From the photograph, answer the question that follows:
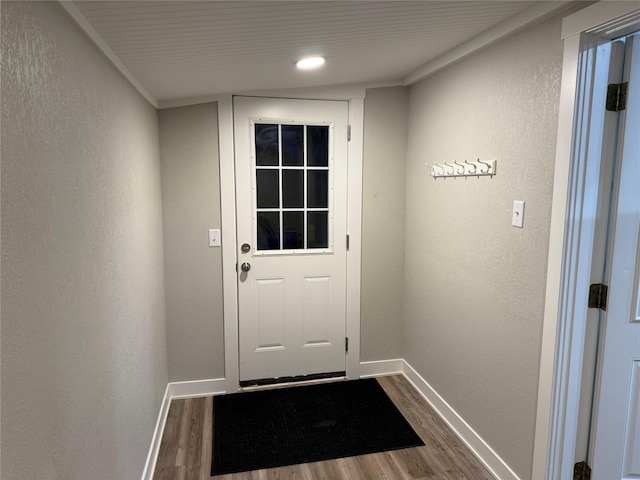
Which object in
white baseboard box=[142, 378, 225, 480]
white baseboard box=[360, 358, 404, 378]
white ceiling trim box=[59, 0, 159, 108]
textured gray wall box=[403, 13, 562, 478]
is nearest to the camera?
white ceiling trim box=[59, 0, 159, 108]

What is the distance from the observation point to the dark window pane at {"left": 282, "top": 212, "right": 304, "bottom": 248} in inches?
115

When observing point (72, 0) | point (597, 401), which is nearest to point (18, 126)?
point (72, 0)

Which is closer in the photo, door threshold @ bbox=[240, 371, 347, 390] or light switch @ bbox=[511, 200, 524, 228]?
light switch @ bbox=[511, 200, 524, 228]

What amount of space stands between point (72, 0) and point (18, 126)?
0.45 m

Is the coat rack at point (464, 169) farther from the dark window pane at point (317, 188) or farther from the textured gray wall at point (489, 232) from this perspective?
the dark window pane at point (317, 188)

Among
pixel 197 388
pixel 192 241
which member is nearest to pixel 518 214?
pixel 192 241

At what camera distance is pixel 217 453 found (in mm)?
2336

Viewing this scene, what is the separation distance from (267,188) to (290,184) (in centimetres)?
16

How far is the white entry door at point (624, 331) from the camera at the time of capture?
161 cm

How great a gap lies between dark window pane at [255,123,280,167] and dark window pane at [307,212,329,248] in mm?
459

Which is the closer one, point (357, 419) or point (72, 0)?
point (72, 0)

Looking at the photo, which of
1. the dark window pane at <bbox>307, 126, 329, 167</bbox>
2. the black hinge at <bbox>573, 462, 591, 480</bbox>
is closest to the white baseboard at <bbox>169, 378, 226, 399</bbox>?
the dark window pane at <bbox>307, 126, 329, 167</bbox>

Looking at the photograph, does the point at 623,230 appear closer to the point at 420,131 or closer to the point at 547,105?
the point at 547,105

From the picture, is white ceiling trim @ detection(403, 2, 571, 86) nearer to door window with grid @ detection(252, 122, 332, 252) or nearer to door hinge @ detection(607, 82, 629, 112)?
door hinge @ detection(607, 82, 629, 112)
